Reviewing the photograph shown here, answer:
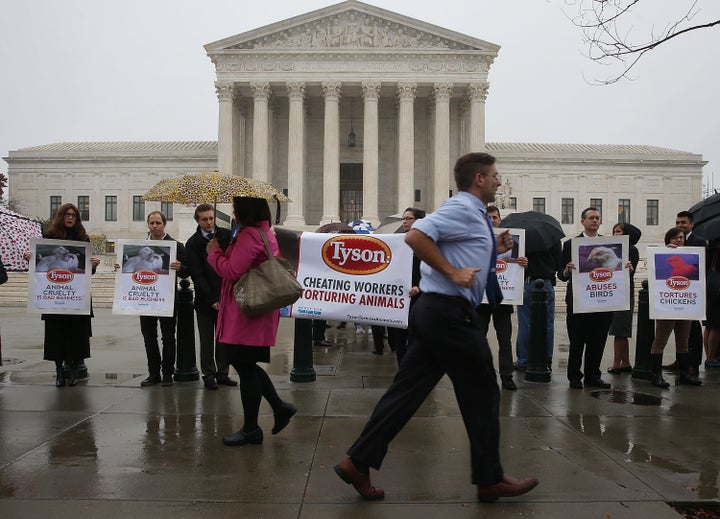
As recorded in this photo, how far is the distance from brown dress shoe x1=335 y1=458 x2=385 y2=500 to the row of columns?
42041 mm

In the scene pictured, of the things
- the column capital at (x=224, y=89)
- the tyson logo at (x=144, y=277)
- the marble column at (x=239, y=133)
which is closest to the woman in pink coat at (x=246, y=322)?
the tyson logo at (x=144, y=277)

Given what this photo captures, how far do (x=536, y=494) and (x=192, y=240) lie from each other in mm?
5153

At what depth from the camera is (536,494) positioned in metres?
4.15

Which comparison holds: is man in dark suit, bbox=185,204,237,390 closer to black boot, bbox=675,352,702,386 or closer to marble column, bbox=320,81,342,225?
black boot, bbox=675,352,702,386

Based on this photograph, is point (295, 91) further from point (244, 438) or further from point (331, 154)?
point (244, 438)

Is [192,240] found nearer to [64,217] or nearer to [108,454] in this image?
[64,217]

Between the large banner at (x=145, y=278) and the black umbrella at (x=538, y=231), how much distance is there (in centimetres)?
485

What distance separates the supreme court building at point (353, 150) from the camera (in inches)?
1838

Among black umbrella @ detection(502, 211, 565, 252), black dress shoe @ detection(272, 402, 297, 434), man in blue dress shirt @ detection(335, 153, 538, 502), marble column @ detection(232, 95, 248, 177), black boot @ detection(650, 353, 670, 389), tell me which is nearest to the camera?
man in blue dress shirt @ detection(335, 153, 538, 502)

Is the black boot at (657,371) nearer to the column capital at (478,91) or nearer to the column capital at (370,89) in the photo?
the column capital at (370,89)

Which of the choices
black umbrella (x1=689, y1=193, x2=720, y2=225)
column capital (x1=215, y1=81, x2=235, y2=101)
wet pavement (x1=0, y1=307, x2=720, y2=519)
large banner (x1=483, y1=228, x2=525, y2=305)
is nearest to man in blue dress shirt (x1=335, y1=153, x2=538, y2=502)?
wet pavement (x1=0, y1=307, x2=720, y2=519)

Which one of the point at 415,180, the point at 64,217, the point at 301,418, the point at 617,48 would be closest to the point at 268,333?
the point at 301,418

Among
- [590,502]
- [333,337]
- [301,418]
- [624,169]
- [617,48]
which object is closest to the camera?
[590,502]

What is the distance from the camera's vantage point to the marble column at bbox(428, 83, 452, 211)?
46.8m
